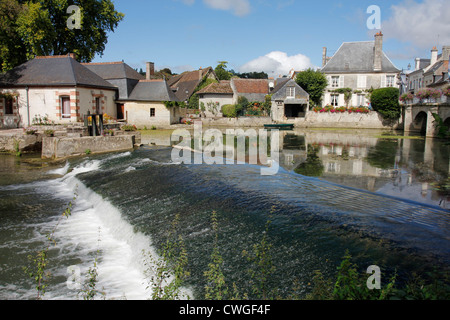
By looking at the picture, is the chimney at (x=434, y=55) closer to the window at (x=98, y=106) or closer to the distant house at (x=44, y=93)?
the window at (x=98, y=106)

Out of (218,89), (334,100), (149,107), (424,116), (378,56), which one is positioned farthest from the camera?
(218,89)

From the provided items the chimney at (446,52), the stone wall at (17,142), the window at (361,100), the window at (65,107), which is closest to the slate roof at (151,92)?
the window at (65,107)

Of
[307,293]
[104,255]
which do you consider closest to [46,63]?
[104,255]

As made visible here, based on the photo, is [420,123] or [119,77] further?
[420,123]

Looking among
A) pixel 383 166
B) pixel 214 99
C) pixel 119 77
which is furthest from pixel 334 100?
pixel 383 166

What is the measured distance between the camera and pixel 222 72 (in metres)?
57.3

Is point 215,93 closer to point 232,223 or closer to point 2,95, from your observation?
point 2,95

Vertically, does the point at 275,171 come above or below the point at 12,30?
below

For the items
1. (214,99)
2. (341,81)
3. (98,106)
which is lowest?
(98,106)

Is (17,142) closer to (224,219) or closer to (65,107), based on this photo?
(65,107)

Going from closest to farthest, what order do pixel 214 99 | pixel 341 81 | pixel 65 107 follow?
pixel 65 107, pixel 341 81, pixel 214 99

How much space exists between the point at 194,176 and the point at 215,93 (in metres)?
30.5

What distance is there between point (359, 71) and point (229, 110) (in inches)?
578

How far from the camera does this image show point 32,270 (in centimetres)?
546
